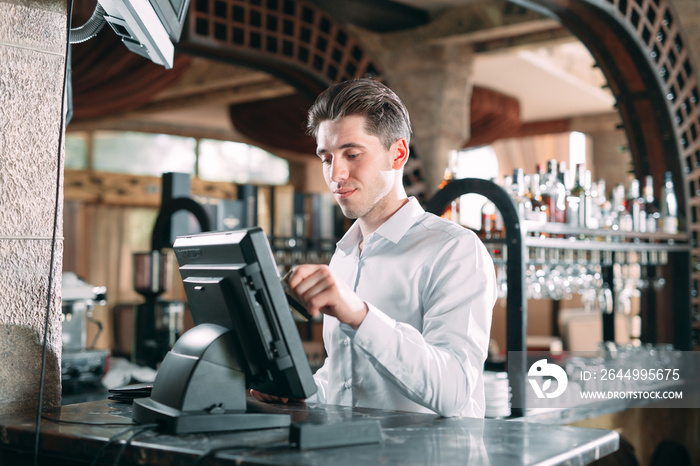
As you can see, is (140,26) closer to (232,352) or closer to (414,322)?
(232,352)

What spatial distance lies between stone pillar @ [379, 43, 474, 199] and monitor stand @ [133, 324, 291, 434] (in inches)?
183

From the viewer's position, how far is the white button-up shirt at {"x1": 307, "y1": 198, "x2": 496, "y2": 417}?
148cm

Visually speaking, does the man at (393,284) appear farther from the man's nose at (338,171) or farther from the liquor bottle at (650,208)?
the liquor bottle at (650,208)

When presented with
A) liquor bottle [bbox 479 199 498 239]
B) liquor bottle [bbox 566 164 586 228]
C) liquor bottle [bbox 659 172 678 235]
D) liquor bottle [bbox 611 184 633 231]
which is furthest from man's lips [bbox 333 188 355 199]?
liquor bottle [bbox 659 172 678 235]

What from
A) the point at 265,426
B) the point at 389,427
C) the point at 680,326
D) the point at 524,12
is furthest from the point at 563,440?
Result: the point at 524,12

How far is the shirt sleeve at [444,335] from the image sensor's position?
57.6 inches

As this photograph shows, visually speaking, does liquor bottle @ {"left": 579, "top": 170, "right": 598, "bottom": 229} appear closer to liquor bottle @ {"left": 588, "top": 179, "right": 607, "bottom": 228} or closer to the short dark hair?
liquor bottle @ {"left": 588, "top": 179, "right": 607, "bottom": 228}

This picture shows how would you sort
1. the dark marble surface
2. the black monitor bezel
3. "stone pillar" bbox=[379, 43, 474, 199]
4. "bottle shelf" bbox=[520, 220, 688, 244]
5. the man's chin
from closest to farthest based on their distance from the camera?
1. the dark marble surface
2. the black monitor bezel
3. the man's chin
4. "bottle shelf" bbox=[520, 220, 688, 244]
5. "stone pillar" bbox=[379, 43, 474, 199]

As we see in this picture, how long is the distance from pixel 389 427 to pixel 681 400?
10.6 feet

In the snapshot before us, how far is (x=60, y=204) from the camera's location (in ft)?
5.72

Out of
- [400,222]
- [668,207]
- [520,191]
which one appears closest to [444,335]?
[400,222]

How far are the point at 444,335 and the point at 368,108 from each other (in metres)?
0.51

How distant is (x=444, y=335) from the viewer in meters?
1.57

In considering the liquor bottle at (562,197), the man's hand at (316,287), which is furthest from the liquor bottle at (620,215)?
the man's hand at (316,287)
